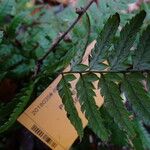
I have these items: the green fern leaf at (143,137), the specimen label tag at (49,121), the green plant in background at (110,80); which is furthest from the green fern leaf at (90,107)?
the green fern leaf at (143,137)

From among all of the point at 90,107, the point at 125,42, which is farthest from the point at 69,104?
the point at 125,42

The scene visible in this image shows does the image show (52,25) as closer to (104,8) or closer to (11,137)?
(104,8)

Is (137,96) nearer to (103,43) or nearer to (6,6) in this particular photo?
(103,43)

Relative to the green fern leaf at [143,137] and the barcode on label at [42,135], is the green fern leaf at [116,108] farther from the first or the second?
the green fern leaf at [143,137]

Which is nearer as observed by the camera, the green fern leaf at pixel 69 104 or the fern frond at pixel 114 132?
the green fern leaf at pixel 69 104

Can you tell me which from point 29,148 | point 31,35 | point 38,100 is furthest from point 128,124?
point 31,35

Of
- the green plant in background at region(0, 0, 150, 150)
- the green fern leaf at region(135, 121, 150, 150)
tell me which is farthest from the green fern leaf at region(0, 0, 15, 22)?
the green fern leaf at region(135, 121, 150, 150)

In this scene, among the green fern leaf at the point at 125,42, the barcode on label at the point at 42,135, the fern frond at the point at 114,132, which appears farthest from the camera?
the fern frond at the point at 114,132
